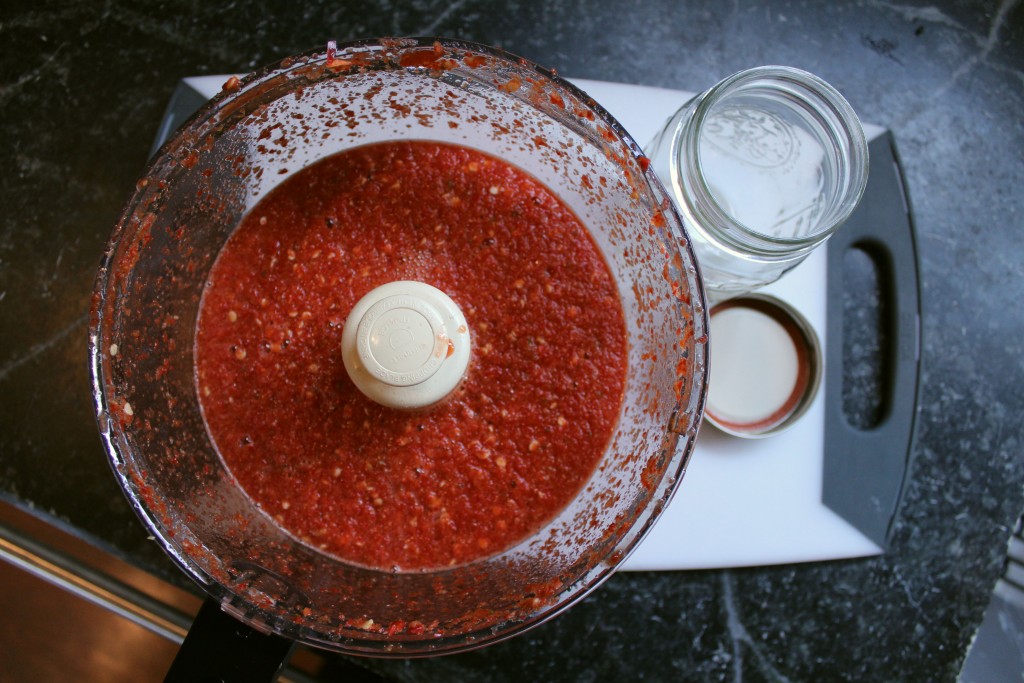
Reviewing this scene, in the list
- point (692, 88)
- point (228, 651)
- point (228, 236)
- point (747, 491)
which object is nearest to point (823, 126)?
point (692, 88)

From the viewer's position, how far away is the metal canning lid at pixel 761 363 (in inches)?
45.8

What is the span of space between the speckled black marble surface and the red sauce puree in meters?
0.29

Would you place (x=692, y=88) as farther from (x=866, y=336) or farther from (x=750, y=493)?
(x=750, y=493)

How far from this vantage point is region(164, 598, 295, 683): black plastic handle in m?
0.91

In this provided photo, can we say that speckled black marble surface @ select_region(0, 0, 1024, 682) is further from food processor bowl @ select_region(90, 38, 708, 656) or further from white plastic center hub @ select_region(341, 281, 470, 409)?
white plastic center hub @ select_region(341, 281, 470, 409)

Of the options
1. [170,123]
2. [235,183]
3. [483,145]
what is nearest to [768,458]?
[483,145]

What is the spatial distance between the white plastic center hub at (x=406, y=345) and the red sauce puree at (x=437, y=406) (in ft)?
0.12

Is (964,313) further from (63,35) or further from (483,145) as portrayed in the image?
(63,35)

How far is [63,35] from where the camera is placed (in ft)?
4.26

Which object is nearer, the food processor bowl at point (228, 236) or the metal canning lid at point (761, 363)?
the food processor bowl at point (228, 236)

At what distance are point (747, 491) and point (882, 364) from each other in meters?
0.34

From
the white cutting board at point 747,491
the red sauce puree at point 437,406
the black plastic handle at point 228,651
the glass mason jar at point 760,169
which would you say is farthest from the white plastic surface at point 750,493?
the black plastic handle at point 228,651

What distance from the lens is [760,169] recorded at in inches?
45.9

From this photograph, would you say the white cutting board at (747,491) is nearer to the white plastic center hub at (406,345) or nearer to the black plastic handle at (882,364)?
the black plastic handle at (882,364)
